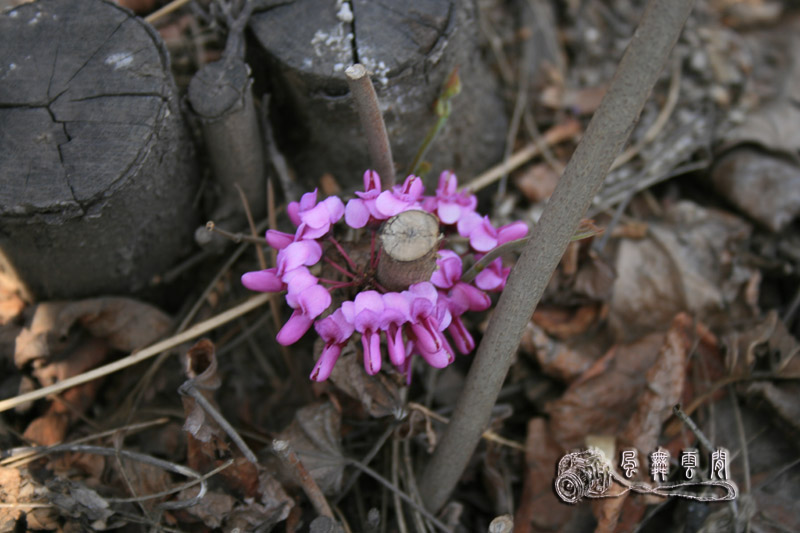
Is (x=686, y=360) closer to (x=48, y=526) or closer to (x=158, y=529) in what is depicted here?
(x=158, y=529)

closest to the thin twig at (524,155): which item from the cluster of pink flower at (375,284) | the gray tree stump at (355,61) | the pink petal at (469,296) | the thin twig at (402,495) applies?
the gray tree stump at (355,61)

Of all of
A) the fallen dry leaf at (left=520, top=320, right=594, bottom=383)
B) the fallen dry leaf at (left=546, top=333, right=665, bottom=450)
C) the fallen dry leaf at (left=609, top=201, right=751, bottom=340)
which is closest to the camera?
the fallen dry leaf at (left=546, top=333, right=665, bottom=450)

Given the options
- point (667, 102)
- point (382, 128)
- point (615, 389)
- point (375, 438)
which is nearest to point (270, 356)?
point (375, 438)

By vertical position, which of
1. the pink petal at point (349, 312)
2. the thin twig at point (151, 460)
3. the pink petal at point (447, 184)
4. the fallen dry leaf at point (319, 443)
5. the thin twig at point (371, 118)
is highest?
the thin twig at point (371, 118)

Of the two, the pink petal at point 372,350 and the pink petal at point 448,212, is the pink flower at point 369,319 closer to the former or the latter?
the pink petal at point 372,350

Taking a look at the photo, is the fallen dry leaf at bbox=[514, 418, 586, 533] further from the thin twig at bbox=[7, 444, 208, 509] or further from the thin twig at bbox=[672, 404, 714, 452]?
the thin twig at bbox=[7, 444, 208, 509]

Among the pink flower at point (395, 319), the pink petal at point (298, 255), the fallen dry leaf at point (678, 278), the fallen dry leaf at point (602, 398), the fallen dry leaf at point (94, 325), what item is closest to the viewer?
the pink flower at point (395, 319)

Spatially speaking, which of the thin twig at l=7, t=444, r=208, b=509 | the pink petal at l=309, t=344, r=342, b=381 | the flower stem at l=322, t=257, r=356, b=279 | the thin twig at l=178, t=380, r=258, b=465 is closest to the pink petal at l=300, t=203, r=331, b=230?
the flower stem at l=322, t=257, r=356, b=279

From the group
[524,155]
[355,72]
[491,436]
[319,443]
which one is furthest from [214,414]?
[524,155]

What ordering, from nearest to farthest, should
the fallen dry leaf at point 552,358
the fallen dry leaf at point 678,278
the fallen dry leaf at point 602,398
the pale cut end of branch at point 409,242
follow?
1. the pale cut end of branch at point 409,242
2. the fallen dry leaf at point 602,398
3. the fallen dry leaf at point 552,358
4. the fallen dry leaf at point 678,278
